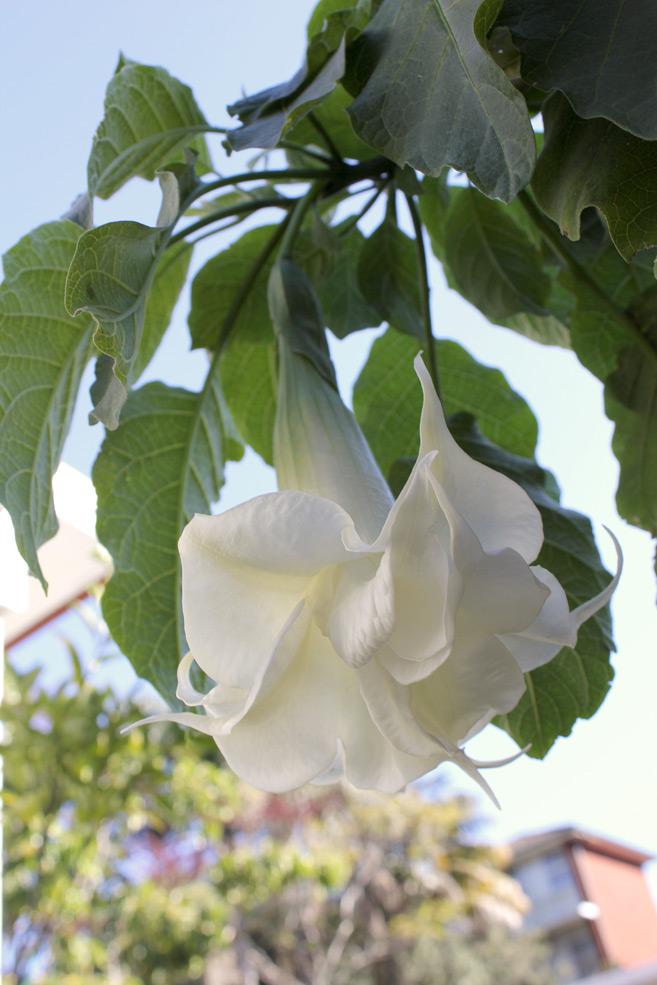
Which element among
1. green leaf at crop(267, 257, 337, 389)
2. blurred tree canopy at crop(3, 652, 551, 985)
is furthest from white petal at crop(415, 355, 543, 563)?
blurred tree canopy at crop(3, 652, 551, 985)

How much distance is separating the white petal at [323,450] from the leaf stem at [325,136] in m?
0.13

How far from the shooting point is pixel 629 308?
0.44 metres

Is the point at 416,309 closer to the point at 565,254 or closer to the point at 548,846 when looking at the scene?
the point at 565,254

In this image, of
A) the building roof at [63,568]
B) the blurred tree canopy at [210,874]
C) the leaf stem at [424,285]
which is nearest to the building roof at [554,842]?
the blurred tree canopy at [210,874]

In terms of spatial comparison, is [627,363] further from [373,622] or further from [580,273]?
[373,622]

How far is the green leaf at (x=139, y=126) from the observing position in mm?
344

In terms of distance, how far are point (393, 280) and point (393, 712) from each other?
304 millimetres

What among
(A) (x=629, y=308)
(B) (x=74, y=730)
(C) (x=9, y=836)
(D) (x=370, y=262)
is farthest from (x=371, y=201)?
(C) (x=9, y=836)

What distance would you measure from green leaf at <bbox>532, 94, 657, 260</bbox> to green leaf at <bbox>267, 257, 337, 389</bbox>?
0.32 feet

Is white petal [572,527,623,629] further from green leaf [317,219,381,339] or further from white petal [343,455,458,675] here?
green leaf [317,219,381,339]

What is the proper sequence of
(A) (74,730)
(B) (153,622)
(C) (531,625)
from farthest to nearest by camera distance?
(A) (74,730), (B) (153,622), (C) (531,625)

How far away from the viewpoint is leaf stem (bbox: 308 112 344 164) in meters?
0.42

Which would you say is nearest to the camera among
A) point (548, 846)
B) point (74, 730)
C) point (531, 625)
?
point (531, 625)

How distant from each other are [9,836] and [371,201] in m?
2.15
